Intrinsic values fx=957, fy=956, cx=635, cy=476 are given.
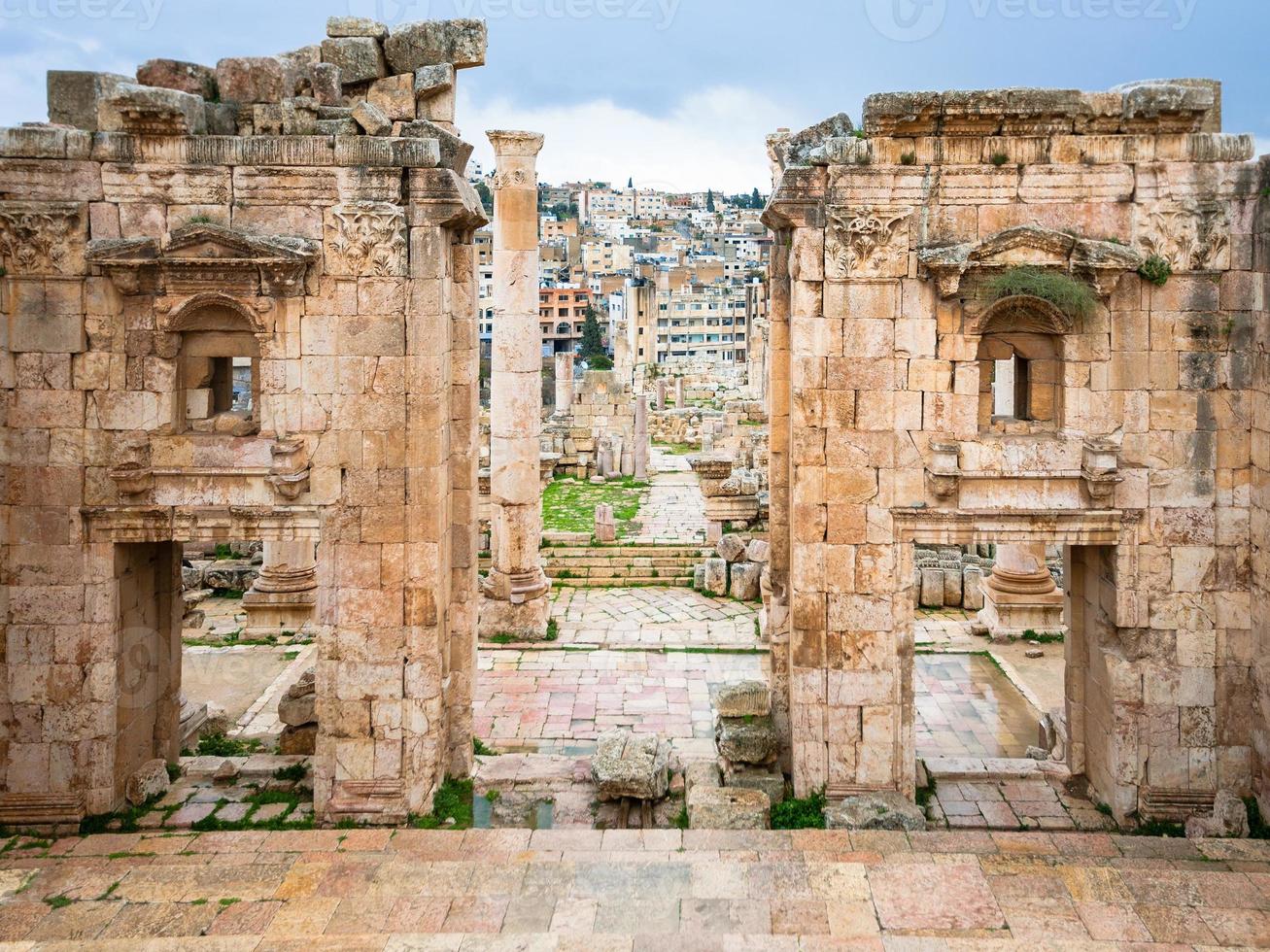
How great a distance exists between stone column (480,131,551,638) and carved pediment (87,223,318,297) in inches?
242

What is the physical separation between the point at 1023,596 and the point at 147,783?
40.4 ft

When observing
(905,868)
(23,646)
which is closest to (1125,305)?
(905,868)

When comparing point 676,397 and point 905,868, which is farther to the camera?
point 676,397

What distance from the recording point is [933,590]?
54.2ft

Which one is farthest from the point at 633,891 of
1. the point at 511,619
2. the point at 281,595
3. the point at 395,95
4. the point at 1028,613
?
the point at 281,595

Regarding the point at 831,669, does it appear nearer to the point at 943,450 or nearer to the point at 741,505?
the point at 943,450

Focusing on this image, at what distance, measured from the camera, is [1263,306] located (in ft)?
27.5

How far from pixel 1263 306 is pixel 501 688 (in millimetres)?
9734

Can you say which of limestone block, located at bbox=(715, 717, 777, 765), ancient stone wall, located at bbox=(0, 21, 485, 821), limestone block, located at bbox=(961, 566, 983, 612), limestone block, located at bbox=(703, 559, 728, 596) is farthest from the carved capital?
limestone block, located at bbox=(961, 566, 983, 612)

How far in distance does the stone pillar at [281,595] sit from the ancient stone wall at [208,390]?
675 centimetres

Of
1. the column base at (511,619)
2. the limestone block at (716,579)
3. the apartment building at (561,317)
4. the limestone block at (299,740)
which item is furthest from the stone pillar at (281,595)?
the apartment building at (561,317)

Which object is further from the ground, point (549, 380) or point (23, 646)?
point (549, 380)

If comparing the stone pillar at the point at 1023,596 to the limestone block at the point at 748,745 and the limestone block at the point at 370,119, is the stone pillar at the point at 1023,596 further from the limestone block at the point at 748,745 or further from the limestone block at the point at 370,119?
the limestone block at the point at 370,119

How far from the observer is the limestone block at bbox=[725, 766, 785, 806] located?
29.9 feet
